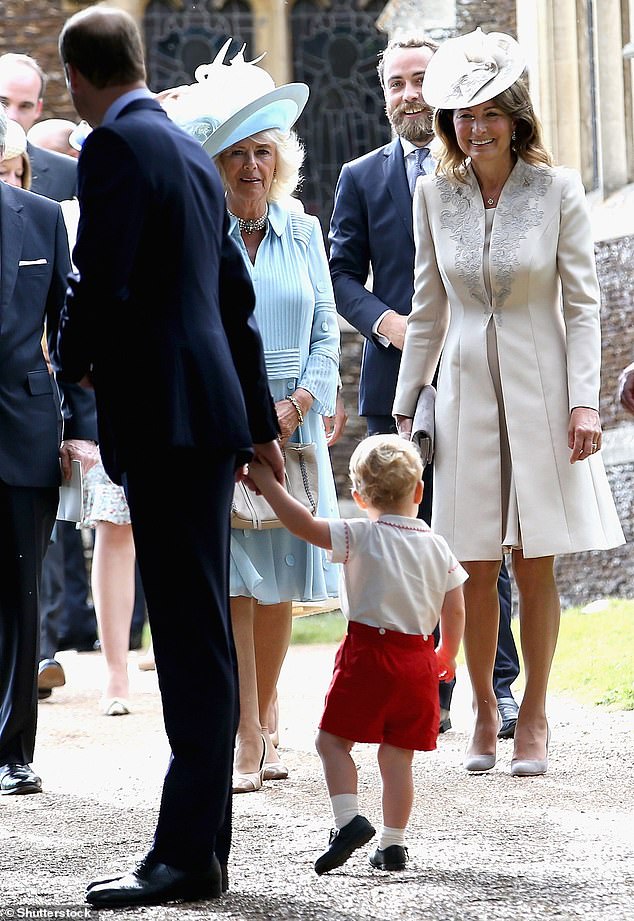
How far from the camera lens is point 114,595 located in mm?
7148

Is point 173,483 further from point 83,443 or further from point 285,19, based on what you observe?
point 285,19

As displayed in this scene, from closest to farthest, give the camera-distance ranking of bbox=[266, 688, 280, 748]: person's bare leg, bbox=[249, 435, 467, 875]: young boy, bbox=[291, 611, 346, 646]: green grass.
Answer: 1. bbox=[249, 435, 467, 875]: young boy
2. bbox=[266, 688, 280, 748]: person's bare leg
3. bbox=[291, 611, 346, 646]: green grass

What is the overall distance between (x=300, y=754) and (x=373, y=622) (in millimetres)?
2143

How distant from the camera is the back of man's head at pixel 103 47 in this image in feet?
10.9

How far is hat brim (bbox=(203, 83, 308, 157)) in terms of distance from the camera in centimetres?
502

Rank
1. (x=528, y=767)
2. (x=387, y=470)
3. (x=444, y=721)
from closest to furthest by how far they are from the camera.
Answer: (x=387, y=470), (x=528, y=767), (x=444, y=721)

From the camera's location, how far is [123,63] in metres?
3.37

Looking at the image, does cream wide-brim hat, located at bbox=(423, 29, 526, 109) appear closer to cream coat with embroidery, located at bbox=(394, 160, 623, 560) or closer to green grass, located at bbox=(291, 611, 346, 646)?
Answer: cream coat with embroidery, located at bbox=(394, 160, 623, 560)

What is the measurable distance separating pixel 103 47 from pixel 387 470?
3.99ft

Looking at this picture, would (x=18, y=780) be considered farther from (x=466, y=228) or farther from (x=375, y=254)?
(x=375, y=254)

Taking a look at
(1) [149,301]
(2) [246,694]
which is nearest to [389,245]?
(2) [246,694]

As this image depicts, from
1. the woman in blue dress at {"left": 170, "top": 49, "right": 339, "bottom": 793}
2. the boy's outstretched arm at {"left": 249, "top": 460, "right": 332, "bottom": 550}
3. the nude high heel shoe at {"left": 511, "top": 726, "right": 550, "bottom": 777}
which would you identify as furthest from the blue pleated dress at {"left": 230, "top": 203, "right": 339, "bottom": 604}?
the boy's outstretched arm at {"left": 249, "top": 460, "right": 332, "bottom": 550}

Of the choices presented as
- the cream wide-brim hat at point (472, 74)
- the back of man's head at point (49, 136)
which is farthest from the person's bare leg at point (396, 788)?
the back of man's head at point (49, 136)

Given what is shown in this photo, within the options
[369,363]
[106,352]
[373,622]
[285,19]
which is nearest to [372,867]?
[373,622]
